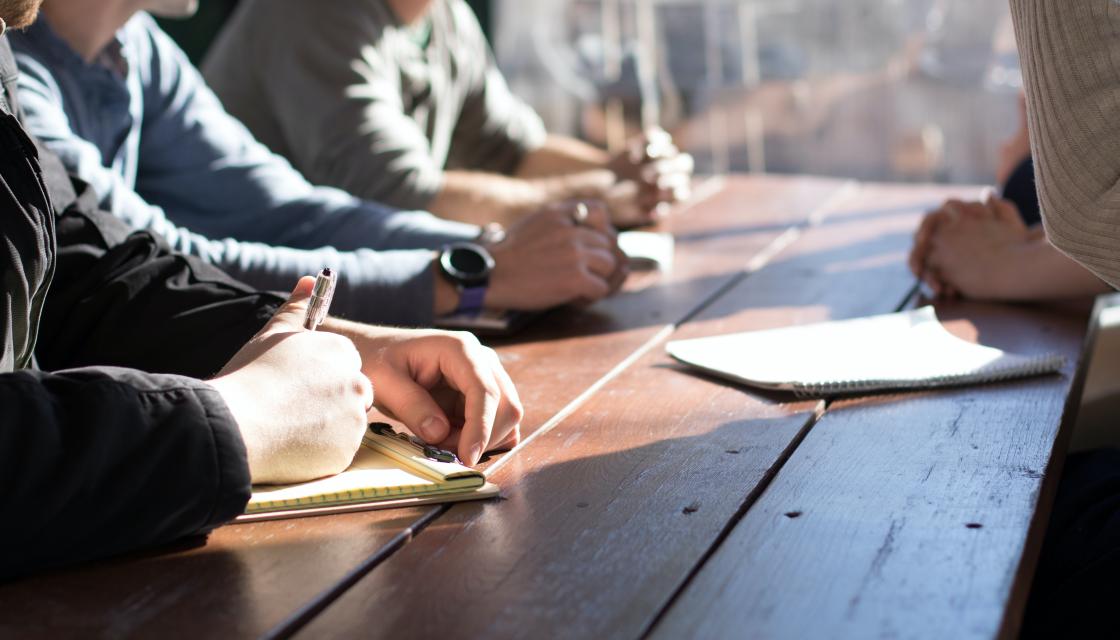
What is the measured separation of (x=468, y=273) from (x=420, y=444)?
569mm

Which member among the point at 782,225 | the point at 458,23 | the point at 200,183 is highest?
the point at 458,23

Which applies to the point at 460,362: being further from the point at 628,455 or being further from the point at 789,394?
the point at 789,394

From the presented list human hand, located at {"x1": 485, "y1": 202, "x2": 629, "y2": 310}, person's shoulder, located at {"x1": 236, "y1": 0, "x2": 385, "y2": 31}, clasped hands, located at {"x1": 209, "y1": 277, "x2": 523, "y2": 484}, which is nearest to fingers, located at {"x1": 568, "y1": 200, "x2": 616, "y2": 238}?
human hand, located at {"x1": 485, "y1": 202, "x2": 629, "y2": 310}

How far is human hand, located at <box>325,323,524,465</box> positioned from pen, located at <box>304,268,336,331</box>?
7 cm

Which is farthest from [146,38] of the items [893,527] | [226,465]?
[893,527]

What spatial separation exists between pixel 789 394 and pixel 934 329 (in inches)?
11.5

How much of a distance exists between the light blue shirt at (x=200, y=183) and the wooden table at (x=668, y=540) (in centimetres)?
32

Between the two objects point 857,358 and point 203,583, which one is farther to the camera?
point 857,358

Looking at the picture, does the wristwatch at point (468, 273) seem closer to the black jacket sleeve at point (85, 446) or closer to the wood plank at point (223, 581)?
the wood plank at point (223, 581)

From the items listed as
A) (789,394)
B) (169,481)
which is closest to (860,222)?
(789,394)

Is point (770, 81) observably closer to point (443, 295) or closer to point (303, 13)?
point (303, 13)

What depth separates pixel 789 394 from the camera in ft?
3.85

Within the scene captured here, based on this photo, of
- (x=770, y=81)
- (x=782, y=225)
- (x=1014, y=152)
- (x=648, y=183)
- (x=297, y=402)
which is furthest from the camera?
(x=770, y=81)

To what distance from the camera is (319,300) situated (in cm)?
100
